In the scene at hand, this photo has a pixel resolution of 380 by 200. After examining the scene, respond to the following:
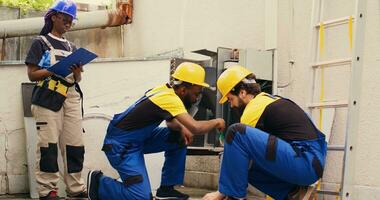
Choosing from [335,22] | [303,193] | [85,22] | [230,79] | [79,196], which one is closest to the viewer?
[303,193]

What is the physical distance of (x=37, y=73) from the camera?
14.4 feet

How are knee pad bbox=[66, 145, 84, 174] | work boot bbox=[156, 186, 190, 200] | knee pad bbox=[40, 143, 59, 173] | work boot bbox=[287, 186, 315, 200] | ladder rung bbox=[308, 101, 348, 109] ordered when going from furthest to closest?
knee pad bbox=[66, 145, 84, 174] → work boot bbox=[156, 186, 190, 200] → knee pad bbox=[40, 143, 59, 173] → ladder rung bbox=[308, 101, 348, 109] → work boot bbox=[287, 186, 315, 200]

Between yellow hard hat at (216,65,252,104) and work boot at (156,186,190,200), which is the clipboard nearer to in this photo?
yellow hard hat at (216,65,252,104)

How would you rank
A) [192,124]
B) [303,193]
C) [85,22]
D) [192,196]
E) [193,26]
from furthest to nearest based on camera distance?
[85,22] → [193,26] → [192,196] → [192,124] → [303,193]

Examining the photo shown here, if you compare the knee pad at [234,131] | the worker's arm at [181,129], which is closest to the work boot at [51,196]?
the worker's arm at [181,129]

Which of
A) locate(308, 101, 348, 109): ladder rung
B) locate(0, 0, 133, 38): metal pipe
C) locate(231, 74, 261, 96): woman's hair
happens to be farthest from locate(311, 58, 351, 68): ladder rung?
locate(0, 0, 133, 38): metal pipe

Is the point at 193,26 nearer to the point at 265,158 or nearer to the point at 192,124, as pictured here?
the point at 192,124

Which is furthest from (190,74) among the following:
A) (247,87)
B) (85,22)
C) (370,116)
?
(85,22)

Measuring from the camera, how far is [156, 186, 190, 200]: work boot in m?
4.48

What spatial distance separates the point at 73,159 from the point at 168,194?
0.88m

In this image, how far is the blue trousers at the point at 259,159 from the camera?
3514 mm

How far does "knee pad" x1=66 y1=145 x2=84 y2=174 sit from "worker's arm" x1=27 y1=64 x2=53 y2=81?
0.65m

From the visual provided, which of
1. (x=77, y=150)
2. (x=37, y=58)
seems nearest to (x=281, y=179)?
(x=77, y=150)

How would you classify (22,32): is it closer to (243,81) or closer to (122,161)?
(122,161)
